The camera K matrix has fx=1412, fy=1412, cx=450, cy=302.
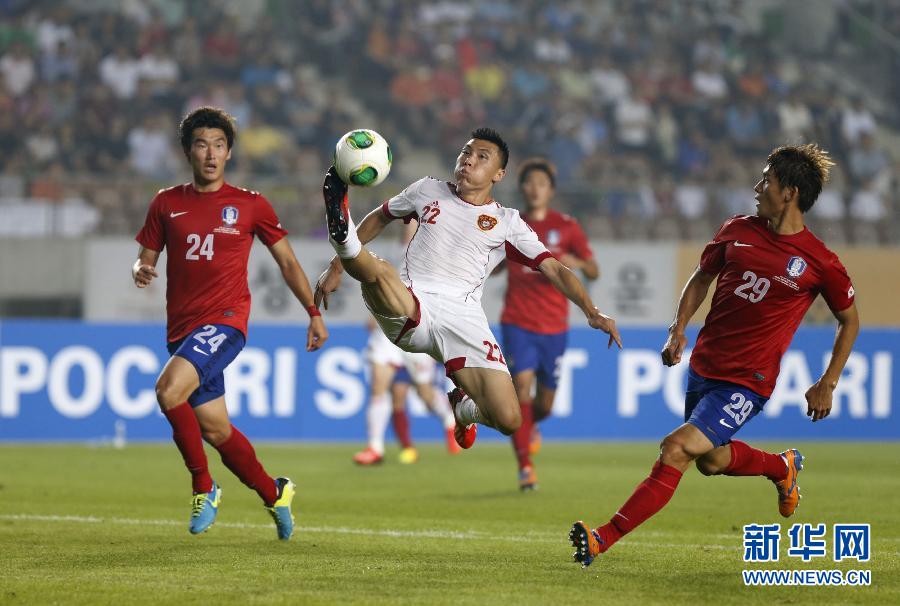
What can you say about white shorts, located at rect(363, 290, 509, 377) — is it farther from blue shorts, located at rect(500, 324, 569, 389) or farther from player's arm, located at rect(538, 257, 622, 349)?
blue shorts, located at rect(500, 324, 569, 389)

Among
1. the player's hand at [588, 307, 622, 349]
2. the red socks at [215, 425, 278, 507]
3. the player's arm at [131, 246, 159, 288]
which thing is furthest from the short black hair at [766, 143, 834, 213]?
the player's arm at [131, 246, 159, 288]

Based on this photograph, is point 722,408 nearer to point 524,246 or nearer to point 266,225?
point 524,246

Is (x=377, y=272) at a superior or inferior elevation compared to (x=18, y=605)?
superior

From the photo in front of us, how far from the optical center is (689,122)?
23.0 m

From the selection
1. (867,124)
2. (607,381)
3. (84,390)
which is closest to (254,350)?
(84,390)

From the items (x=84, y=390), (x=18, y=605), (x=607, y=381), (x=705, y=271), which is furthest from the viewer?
(x=607, y=381)

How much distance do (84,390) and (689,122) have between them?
37.3 ft

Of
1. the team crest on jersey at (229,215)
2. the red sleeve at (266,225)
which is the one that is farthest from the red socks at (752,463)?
the team crest on jersey at (229,215)

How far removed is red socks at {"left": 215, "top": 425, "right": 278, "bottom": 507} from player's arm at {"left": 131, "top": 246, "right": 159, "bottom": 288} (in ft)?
3.15

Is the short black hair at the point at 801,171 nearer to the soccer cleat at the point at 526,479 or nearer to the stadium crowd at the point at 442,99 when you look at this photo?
the soccer cleat at the point at 526,479

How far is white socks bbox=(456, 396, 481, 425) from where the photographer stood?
7.98m

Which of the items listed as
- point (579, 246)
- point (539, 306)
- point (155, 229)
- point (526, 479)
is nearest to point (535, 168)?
point (579, 246)

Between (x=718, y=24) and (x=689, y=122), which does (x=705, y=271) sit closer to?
(x=689, y=122)

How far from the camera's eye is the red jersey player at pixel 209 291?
766 centimetres
